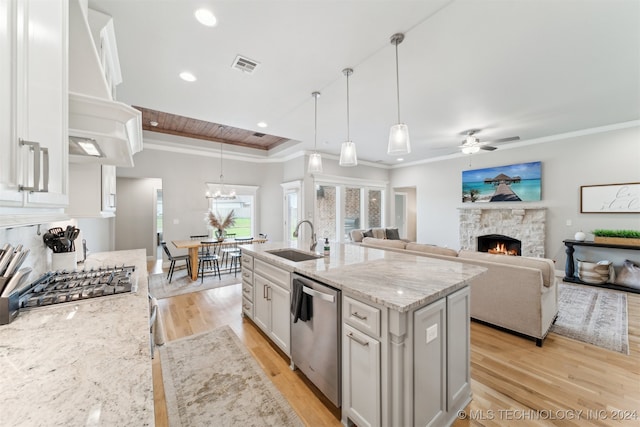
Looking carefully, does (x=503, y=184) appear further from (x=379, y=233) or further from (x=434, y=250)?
(x=434, y=250)

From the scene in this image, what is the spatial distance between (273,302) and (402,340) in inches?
56.9

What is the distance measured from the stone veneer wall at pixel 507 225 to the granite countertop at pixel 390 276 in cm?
470

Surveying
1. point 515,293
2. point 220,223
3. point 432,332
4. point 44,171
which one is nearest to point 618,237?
point 515,293

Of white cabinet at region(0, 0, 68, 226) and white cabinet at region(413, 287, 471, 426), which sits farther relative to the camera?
A: white cabinet at region(413, 287, 471, 426)

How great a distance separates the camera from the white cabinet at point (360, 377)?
1.41 metres

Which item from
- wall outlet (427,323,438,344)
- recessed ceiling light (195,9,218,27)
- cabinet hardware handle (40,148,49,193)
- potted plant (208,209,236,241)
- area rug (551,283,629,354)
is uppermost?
recessed ceiling light (195,9,218,27)

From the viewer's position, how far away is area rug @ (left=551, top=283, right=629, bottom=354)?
2.65 metres

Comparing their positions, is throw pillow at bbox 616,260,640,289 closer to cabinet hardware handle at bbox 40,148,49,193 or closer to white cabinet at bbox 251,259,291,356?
white cabinet at bbox 251,259,291,356

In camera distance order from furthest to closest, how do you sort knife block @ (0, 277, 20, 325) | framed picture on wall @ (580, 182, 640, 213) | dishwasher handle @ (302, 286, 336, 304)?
framed picture on wall @ (580, 182, 640, 213) < dishwasher handle @ (302, 286, 336, 304) < knife block @ (0, 277, 20, 325)

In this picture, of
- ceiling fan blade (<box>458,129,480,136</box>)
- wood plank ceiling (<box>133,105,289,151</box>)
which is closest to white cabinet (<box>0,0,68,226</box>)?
wood plank ceiling (<box>133,105,289,151</box>)

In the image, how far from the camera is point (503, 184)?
5762 mm

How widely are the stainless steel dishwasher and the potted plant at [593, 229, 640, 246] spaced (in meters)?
5.61

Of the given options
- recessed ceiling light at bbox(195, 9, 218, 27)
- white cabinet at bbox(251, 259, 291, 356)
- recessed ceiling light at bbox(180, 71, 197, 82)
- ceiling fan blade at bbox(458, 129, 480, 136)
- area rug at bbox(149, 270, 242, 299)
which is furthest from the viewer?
ceiling fan blade at bbox(458, 129, 480, 136)

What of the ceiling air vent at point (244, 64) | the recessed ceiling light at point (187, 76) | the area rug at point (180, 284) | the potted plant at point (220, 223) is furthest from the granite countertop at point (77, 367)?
the potted plant at point (220, 223)
